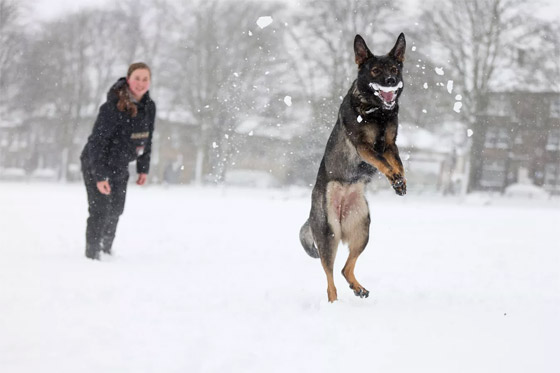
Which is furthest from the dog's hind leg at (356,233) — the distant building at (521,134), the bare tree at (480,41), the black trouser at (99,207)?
the distant building at (521,134)

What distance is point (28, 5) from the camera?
19.2 metres

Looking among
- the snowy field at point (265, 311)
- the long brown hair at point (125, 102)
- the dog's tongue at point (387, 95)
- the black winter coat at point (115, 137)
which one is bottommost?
the snowy field at point (265, 311)

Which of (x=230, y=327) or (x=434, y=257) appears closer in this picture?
(x=230, y=327)

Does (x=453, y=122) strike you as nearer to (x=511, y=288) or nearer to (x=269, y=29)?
(x=269, y=29)

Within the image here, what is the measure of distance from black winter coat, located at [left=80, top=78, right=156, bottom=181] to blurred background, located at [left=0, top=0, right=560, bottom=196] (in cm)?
372

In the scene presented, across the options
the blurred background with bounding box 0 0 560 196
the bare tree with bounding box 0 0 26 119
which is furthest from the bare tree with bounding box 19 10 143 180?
the bare tree with bounding box 0 0 26 119

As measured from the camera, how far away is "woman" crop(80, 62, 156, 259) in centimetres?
553

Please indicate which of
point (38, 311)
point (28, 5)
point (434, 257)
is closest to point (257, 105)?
point (434, 257)

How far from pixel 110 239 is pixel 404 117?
8.72 meters

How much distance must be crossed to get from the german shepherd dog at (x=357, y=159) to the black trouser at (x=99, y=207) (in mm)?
2805

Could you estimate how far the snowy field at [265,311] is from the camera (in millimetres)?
2529

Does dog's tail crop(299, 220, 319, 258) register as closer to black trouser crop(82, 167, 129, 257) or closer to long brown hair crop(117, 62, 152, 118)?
long brown hair crop(117, 62, 152, 118)

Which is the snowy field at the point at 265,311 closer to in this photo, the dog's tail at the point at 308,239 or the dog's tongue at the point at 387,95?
the dog's tail at the point at 308,239

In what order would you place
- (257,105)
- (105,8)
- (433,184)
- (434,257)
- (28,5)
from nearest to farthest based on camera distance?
(434,257)
(257,105)
(28,5)
(433,184)
(105,8)
